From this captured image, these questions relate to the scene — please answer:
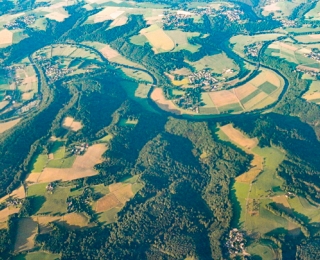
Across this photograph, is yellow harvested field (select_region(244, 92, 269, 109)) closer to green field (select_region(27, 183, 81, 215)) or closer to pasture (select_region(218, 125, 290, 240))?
pasture (select_region(218, 125, 290, 240))

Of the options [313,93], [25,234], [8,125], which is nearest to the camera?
[25,234]

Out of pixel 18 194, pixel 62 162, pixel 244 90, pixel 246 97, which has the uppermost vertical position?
pixel 62 162

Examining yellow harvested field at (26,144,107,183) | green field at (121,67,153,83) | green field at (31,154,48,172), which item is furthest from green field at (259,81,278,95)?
green field at (31,154,48,172)

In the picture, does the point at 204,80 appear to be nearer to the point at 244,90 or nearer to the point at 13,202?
the point at 244,90

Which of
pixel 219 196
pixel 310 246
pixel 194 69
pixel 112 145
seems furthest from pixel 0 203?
pixel 194 69

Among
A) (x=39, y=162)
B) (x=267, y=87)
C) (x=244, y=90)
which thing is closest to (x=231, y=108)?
(x=244, y=90)
